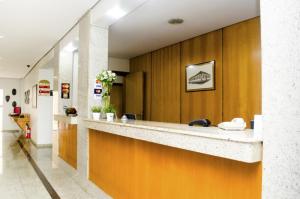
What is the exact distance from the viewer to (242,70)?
471cm

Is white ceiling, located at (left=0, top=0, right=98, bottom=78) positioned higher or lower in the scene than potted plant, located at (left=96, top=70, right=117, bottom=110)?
higher

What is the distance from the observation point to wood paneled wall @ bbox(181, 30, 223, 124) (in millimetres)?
5215

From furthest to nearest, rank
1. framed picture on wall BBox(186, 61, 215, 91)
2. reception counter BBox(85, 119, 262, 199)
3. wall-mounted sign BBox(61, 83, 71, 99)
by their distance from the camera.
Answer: wall-mounted sign BBox(61, 83, 71, 99), framed picture on wall BBox(186, 61, 215, 91), reception counter BBox(85, 119, 262, 199)

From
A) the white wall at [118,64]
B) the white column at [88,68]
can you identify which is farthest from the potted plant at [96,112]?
the white wall at [118,64]

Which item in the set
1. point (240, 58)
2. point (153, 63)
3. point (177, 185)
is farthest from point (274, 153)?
point (153, 63)

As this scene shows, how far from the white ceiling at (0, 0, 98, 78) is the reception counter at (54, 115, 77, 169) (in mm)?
1896

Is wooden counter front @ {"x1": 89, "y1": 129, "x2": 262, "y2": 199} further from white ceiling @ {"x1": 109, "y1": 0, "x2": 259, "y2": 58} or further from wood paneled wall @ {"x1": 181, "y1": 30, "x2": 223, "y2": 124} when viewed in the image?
wood paneled wall @ {"x1": 181, "y1": 30, "x2": 223, "y2": 124}

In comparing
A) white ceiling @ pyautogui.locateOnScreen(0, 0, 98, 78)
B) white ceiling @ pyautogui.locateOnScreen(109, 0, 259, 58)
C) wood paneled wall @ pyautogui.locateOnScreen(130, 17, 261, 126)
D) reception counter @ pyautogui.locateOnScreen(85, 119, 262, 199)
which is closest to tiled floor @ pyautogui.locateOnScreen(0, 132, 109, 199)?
reception counter @ pyautogui.locateOnScreen(85, 119, 262, 199)

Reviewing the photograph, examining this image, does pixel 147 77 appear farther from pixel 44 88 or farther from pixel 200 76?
pixel 44 88

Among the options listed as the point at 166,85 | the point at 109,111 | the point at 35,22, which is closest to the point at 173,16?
the point at 109,111

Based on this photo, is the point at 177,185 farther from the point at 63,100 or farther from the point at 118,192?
the point at 63,100

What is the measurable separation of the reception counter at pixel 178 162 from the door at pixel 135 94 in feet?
12.7

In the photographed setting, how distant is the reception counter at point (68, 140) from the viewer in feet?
16.3

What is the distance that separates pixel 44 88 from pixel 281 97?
865 centimetres
